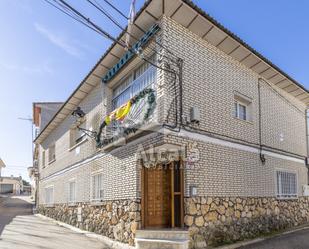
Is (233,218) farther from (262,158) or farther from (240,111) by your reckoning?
(240,111)

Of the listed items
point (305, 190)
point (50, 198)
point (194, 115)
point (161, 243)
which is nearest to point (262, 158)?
point (305, 190)

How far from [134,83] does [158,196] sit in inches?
152

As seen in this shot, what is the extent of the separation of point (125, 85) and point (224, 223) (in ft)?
19.2

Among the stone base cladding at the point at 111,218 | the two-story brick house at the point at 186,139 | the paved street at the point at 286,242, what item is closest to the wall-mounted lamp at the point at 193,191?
the two-story brick house at the point at 186,139

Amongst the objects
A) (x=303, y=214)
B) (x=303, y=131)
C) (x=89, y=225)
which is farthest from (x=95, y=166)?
(x=303, y=131)

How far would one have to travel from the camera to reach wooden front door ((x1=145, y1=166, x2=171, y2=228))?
9922mm

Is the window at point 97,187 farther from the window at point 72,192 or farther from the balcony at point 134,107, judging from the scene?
the window at point 72,192

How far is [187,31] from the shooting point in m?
10.2

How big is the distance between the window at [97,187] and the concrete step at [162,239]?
374 centimetres

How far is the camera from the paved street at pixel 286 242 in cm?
945

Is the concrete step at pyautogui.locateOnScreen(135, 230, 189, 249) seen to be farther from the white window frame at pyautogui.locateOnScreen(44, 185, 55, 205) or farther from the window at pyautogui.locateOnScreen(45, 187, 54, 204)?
the window at pyautogui.locateOnScreen(45, 187, 54, 204)

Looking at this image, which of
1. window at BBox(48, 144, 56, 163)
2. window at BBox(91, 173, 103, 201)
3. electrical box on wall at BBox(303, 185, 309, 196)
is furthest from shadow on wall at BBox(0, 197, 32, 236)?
electrical box on wall at BBox(303, 185, 309, 196)

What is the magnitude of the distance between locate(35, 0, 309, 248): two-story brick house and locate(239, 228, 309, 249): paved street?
0.68 metres

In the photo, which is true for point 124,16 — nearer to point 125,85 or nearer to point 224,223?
point 125,85
